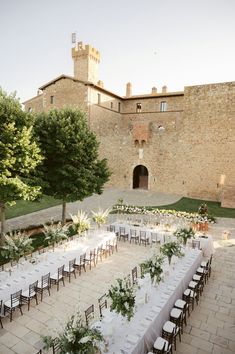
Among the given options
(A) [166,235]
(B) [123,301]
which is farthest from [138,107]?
(B) [123,301]

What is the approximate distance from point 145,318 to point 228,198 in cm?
2068

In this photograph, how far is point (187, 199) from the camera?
2747 cm

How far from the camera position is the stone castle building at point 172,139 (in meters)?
26.9

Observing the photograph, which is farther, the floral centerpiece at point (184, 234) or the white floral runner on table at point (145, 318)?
the floral centerpiece at point (184, 234)

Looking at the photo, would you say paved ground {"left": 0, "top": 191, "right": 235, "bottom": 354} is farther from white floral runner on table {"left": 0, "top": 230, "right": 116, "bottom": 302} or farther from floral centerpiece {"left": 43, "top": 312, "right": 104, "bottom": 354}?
floral centerpiece {"left": 43, "top": 312, "right": 104, "bottom": 354}

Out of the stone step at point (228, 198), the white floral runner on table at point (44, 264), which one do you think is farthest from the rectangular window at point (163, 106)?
the white floral runner on table at point (44, 264)

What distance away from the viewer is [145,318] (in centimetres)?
674

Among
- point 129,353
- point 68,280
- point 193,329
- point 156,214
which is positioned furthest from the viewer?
point 156,214

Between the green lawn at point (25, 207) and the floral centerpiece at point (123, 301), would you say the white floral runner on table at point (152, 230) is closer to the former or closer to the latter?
the green lawn at point (25, 207)

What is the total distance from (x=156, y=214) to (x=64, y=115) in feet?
32.8

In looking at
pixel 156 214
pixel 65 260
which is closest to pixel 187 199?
pixel 156 214

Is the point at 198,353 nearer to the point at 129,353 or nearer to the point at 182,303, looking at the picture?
the point at 182,303

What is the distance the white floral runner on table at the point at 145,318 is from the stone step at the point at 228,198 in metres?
17.1

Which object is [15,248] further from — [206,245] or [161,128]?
[161,128]
